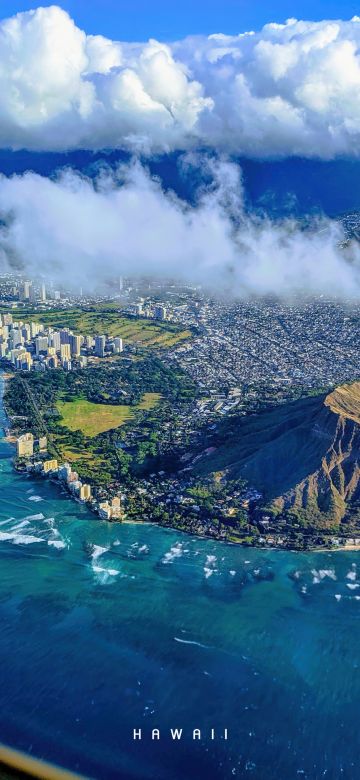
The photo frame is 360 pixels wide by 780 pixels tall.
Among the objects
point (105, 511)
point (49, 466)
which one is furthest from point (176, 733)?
point (49, 466)

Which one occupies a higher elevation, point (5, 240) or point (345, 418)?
point (5, 240)

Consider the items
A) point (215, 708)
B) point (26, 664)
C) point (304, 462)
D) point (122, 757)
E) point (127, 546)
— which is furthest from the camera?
point (304, 462)

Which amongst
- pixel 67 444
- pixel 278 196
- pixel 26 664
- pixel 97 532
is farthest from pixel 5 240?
pixel 26 664

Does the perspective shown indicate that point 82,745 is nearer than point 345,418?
Yes

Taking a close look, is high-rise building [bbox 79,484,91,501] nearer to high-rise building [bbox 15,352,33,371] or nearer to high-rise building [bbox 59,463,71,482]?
high-rise building [bbox 59,463,71,482]

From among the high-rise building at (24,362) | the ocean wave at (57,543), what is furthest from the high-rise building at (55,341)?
the ocean wave at (57,543)

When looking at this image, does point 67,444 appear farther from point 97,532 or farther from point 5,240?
point 5,240

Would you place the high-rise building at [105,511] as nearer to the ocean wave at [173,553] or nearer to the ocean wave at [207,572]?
the ocean wave at [173,553]
